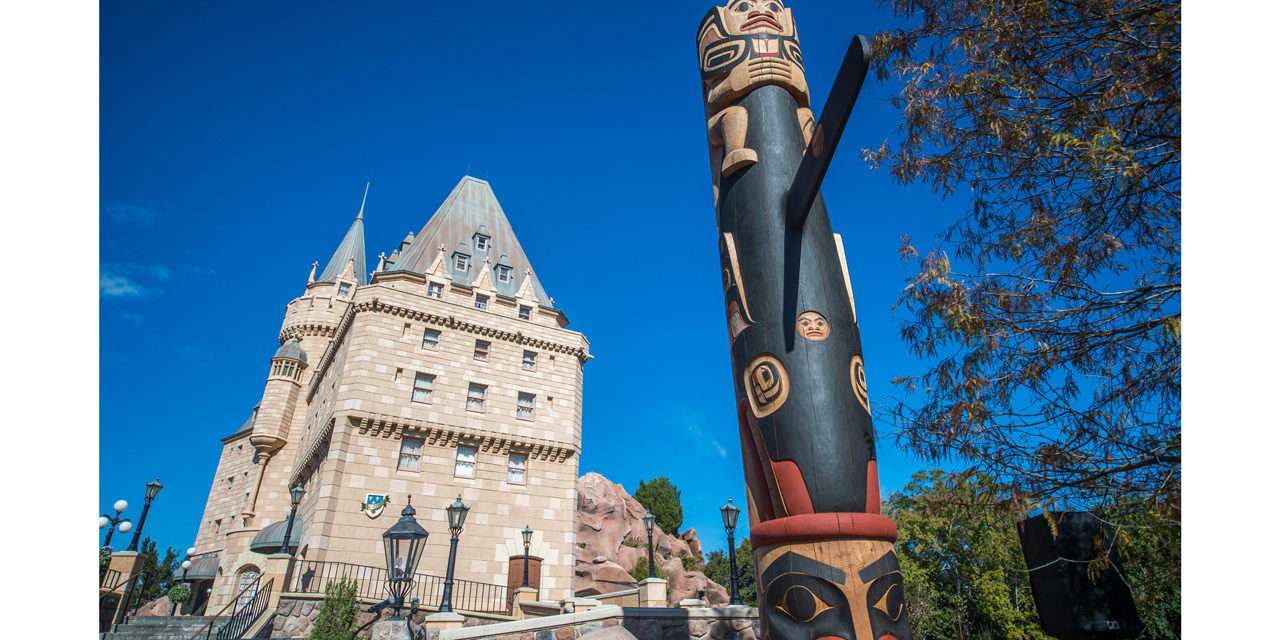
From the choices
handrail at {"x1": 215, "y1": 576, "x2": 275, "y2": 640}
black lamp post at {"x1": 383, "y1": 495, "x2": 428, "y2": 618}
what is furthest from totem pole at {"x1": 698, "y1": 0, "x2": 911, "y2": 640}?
handrail at {"x1": 215, "y1": 576, "x2": 275, "y2": 640}

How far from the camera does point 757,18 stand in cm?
659

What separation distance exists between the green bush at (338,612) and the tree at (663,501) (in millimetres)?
38304

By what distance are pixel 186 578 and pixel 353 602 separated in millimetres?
22377

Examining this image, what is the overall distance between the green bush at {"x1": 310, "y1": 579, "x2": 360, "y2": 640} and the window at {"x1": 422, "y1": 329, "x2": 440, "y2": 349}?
11189 millimetres

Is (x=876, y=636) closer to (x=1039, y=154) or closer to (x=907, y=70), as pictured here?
(x=1039, y=154)

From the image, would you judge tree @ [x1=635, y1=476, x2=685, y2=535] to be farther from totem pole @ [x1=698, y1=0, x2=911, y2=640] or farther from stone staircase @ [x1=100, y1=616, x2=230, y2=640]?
totem pole @ [x1=698, y1=0, x2=911, y2=640]

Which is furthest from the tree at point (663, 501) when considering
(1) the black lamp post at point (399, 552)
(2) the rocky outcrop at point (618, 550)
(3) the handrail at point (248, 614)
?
(1) the black lamp post at point (399, 552)

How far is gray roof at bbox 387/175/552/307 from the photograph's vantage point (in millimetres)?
28844

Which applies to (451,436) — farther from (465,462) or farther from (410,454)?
(410,454)

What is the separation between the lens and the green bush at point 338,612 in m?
13.8

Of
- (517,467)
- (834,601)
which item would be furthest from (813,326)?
(517,467)

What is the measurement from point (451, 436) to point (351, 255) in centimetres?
2124

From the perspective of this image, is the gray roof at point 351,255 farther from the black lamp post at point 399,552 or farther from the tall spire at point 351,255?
the black lamp post at point 399,552

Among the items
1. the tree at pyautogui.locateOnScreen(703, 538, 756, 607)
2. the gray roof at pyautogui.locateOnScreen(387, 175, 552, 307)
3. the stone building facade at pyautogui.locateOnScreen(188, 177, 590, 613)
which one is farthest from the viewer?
the tree at pyautogui.locateOnScreen(703, 538, 756, 607)
